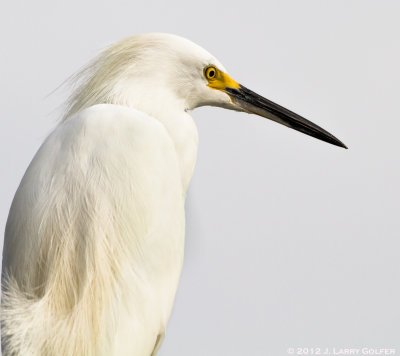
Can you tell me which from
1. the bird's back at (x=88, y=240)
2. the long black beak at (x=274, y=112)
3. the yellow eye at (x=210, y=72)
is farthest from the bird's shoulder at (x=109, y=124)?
the long black beak at (x=274, y=112)

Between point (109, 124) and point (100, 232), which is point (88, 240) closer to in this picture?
point (100, 232)

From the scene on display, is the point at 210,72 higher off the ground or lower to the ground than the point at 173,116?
higher

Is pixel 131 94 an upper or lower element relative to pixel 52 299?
upper

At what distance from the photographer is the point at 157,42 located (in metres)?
2.98

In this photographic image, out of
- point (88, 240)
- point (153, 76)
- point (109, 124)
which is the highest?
point (153, 76)

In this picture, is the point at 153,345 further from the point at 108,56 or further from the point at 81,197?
the point at 108,56

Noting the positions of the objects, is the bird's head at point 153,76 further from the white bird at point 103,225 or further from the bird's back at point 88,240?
the bird's back at point 88,240

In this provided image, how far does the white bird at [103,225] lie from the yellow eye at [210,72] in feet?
0.58

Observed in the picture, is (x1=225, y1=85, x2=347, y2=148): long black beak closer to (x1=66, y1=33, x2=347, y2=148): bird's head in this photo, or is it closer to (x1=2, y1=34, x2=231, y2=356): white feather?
(x1=66, y1=33, x2=347, y2=148): bird's head

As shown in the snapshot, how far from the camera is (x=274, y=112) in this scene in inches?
133

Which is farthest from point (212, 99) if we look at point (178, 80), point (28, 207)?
point (28, 207)

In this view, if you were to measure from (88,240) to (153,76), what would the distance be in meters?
0.69

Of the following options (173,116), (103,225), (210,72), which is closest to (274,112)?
(210,72)

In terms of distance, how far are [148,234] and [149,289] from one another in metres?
0.19
